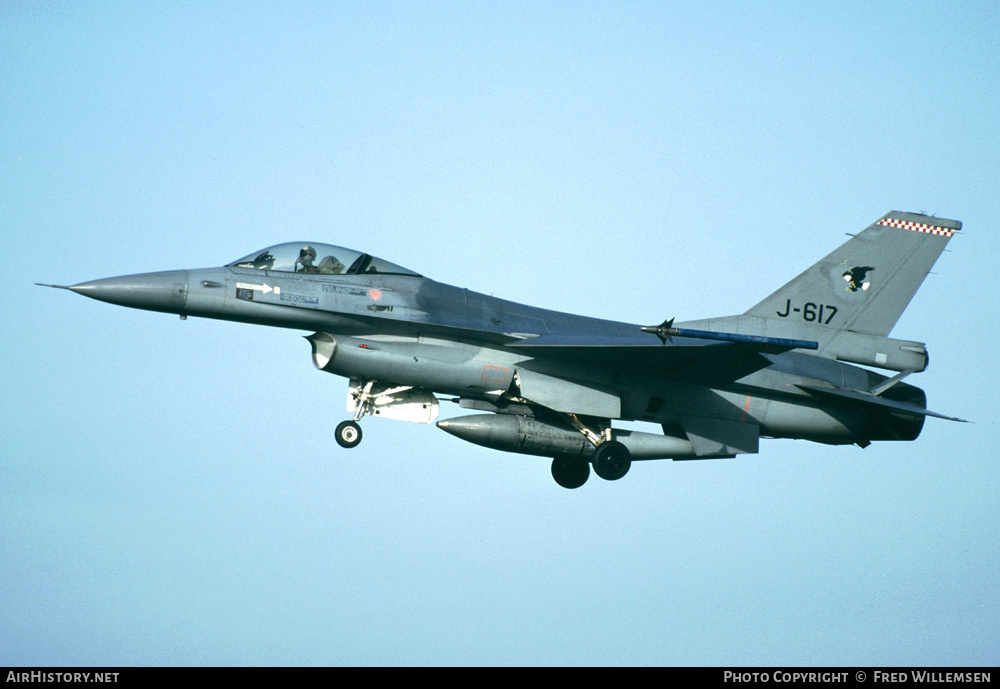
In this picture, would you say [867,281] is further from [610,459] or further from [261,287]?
[261,287]

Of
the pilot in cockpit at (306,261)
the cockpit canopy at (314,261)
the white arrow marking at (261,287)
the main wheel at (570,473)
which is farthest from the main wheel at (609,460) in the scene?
the white arrow marking at (261,287)

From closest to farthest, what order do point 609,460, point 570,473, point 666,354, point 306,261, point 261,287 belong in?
point 261,287
point 306,261
point 666,354
point 609,460
point 570,473

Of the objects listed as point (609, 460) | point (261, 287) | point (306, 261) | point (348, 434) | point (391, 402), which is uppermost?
point (306, 261)

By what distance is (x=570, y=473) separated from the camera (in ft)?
70.5

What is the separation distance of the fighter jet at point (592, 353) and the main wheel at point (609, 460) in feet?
0.08

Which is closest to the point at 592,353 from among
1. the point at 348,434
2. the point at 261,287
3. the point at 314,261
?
the point at 348,434

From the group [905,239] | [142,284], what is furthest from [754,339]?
[142,284]

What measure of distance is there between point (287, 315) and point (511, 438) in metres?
4.16

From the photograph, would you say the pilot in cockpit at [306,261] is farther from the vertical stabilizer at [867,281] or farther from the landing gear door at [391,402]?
A: the vertical stabilizer at [867,281]

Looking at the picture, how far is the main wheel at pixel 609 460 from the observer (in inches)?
778

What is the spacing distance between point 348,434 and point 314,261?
2771 millimetres

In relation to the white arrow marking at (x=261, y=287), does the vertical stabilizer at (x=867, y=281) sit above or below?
above

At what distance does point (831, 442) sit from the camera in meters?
21.2
